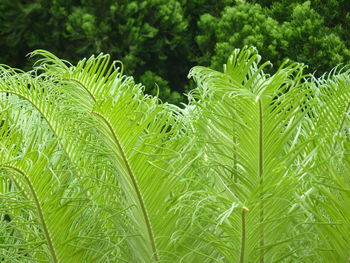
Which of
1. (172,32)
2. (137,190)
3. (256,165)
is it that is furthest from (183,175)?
(172,32)

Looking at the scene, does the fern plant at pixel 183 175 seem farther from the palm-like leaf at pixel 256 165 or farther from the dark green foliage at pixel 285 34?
the dark green foliage at pixel 285 34

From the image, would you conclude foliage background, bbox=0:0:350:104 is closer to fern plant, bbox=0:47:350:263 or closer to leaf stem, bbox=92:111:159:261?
fern plant, bbox=0:47:350:263

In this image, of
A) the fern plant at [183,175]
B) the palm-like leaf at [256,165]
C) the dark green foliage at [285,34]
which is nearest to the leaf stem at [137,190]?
the fern plant at [183,175]

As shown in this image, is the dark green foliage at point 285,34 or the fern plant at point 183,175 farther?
the dark green foliage at point 285,34

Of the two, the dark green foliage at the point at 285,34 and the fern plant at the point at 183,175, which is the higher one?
the dark green foliage at the point at 285,34

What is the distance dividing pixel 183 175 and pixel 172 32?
5829 millimetres

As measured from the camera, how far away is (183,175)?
2.59m

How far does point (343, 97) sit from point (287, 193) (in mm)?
599

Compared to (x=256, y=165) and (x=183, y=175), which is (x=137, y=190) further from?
(x=256, y=165)

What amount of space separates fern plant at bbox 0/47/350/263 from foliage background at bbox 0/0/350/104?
418cm

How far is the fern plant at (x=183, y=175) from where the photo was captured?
2318 mm

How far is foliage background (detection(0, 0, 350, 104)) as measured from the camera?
6.80 metres

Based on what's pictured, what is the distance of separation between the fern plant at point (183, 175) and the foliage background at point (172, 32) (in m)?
4.18

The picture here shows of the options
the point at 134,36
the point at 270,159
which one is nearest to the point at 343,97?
the point at 270,159
